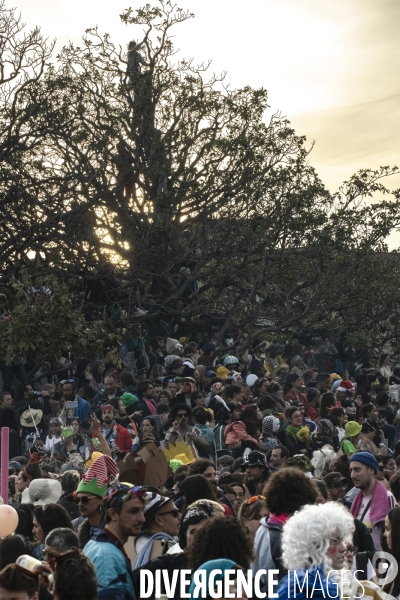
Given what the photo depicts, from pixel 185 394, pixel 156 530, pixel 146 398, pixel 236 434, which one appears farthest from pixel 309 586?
pixel 146 398

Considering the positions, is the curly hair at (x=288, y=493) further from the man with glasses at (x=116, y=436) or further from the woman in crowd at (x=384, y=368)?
the woman in crowd at (x=384, y=368)

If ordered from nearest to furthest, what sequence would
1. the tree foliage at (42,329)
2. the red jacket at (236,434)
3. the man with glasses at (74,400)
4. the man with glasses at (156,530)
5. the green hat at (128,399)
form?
the man with glasses at (156,530)
the red jacket at (236,434)
the man with glasses at (74,400)
the green hat at (128,399)
the tree foliage at (42,329)

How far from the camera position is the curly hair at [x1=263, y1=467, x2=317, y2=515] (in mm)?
6094

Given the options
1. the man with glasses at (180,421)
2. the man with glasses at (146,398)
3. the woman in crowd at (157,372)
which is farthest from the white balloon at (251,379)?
the man with glasses at (180,421)

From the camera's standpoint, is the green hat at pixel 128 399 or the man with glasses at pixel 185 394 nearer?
the man with glasses at pixel 185 394

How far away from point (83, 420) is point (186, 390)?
1.45 m

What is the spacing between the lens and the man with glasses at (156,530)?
6197mm

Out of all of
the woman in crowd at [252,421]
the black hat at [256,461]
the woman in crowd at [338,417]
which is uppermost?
the woman in crowd at [338,417]

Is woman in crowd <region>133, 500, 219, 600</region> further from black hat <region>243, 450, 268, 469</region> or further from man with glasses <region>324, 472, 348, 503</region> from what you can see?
man with glasses <region>324, 472, 348, 503</region>

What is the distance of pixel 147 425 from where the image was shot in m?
13.1

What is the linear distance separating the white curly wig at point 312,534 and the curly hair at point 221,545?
344mm

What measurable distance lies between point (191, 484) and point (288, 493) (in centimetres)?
107

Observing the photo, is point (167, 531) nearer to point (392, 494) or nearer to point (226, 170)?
point (392, 494)

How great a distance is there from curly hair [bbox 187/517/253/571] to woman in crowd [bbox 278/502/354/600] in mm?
348
